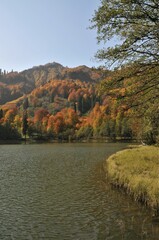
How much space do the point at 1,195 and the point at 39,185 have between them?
5851 mm

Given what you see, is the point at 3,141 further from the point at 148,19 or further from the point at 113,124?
the point at 148,19

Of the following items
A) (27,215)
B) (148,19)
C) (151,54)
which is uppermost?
(148,19)

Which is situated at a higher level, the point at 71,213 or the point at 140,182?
the point at 140,182

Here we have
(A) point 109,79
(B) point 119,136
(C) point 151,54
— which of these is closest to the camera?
(C) point 151,54

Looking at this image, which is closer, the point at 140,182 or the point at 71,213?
the point at 71,213

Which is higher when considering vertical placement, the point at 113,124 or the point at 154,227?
the point at 113,124

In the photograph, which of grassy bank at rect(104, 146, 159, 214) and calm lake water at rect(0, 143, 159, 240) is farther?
grassy bank at rect(104, 146, 159, 214)

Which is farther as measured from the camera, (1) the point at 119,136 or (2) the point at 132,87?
(1) the point at 119,136

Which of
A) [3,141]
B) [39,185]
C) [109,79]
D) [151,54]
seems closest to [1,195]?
[39,185]

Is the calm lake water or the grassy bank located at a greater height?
the grassy bank

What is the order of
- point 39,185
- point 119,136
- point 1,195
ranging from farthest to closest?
point 119,136 < point 39,185 < point 1,195

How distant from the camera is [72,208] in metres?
22.6

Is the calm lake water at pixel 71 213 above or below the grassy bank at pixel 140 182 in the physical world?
below

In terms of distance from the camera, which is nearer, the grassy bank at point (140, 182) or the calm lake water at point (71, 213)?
the calm lake water at point (71, 213)
